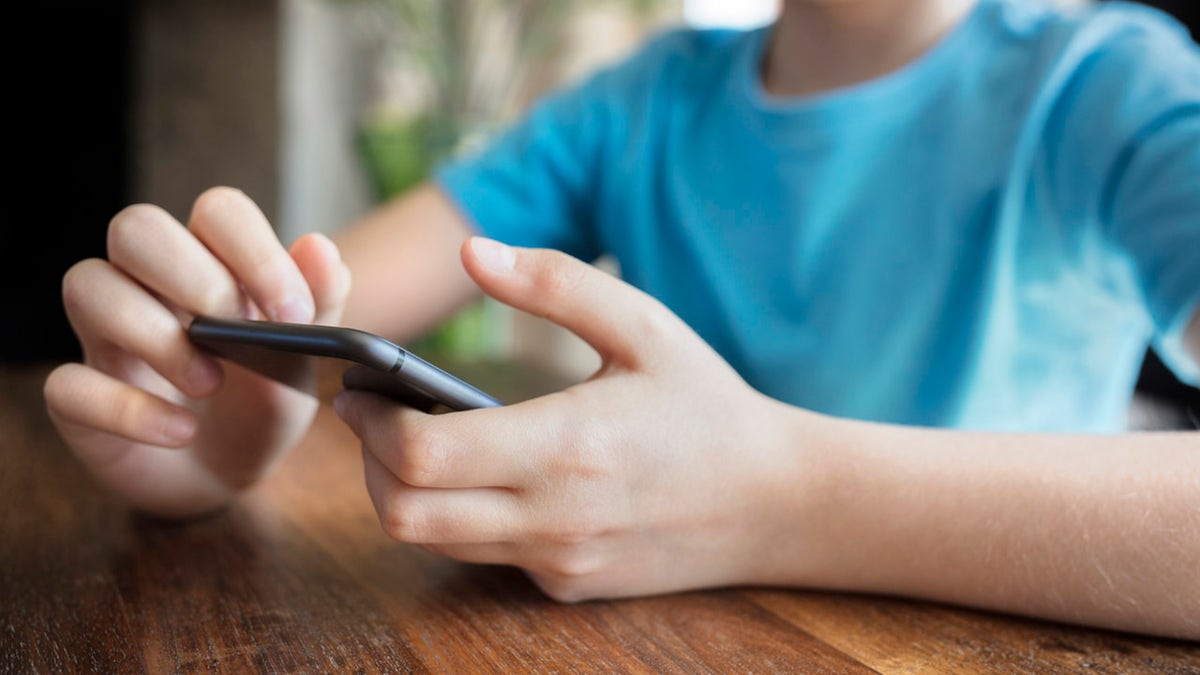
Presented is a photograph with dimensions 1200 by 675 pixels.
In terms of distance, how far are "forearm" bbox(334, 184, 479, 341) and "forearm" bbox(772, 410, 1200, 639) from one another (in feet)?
1.37

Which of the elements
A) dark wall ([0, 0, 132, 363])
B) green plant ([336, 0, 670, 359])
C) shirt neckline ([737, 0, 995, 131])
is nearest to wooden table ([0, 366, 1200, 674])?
shirt neckline ([737, 0, 995, 131])

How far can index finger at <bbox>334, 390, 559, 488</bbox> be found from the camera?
39 cm

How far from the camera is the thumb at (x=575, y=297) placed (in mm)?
414

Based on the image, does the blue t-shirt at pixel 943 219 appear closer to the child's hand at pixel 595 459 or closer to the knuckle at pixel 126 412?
the child's hand at pixel 595 459

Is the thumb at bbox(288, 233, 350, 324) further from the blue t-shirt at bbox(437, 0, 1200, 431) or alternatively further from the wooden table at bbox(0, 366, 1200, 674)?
the blue t-shirt at bbox(437, 0, 1200, 431)

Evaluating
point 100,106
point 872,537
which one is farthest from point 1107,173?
point 100,106

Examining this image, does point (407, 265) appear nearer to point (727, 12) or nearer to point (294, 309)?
point (294, 309)

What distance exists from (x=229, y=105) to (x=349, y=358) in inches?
79.5

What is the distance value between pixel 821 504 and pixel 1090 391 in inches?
15.1

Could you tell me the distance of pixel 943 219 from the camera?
0.69 meters

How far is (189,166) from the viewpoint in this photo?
214 centimetres

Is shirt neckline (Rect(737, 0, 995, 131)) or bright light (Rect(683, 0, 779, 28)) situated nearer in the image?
shirt neckline (Rect(737, 0, 995, 131))

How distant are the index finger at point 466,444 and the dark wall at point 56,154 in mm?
2132

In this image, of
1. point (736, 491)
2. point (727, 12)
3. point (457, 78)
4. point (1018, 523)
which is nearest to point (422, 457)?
point (736, 491)
